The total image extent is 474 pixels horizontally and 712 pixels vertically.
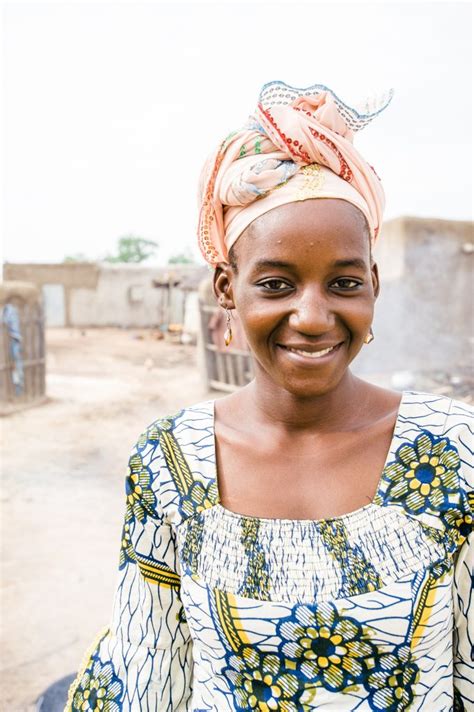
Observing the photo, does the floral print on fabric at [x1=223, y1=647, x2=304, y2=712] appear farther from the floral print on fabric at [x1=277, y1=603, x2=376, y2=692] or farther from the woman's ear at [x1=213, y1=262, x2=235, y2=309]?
the woman's ear at [x1=213, y1=262, x2=235, y2=309]

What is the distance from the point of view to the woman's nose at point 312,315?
3.48 ft

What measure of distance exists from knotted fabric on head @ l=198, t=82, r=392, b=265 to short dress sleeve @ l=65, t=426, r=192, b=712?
1.94 ft

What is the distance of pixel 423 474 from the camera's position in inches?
44.9

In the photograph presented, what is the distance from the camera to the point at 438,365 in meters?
8.91

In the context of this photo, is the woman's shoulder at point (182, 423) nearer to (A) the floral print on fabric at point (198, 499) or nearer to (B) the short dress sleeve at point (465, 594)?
(A) the floral print on fabric at point (198, 499)

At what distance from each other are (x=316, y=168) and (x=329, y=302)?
278 mm

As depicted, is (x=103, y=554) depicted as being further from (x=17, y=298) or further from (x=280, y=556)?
(x=17, y=298)

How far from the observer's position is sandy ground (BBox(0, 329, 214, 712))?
→ 3082 mm

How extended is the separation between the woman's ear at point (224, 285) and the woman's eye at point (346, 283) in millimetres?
250

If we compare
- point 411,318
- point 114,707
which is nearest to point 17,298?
point 411,318

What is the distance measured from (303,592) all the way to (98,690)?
22.8 inches

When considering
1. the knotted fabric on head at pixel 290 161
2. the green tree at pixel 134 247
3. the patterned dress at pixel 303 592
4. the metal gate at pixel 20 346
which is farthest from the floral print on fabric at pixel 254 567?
the green tree at pixel 134 247

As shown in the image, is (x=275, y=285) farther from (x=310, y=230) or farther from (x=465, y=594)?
(x=465, y=594)

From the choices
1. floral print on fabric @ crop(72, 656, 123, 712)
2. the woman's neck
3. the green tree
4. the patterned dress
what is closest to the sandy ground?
floral print on fabric @ crop(72, 656, 123, 712)
